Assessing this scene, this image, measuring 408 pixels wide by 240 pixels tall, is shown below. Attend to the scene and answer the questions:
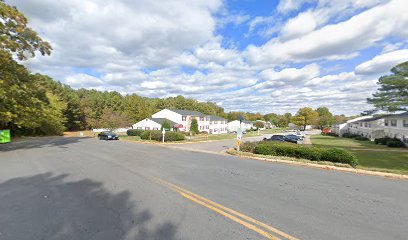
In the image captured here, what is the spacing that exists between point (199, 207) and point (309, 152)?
11.2m

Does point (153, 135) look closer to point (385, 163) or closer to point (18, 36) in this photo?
point (18, 36)

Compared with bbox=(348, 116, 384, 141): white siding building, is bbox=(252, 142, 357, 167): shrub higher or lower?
lower

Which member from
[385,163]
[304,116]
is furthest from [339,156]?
[304,116]

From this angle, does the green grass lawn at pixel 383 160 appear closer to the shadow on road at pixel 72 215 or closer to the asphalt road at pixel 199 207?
the asphalt road at pixel 199 207

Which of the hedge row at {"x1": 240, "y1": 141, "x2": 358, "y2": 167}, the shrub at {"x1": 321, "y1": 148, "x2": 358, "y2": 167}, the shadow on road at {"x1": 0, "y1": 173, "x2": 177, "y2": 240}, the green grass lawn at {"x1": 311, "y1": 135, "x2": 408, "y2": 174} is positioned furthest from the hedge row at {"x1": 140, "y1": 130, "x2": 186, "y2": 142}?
the shadow on road at {"x1": 0, "y1": 173, "x2": 177, "y2": 240}

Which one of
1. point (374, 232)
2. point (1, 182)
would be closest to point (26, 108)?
point (1, 182)

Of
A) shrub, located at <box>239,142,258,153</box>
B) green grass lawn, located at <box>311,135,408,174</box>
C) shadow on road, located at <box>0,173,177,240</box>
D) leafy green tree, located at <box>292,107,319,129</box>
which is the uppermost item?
leafy green tree, located at <box>292,107,319,129</box>

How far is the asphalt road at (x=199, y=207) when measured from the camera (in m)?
4.25

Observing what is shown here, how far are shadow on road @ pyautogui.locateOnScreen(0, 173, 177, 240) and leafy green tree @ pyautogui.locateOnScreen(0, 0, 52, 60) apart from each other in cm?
1426

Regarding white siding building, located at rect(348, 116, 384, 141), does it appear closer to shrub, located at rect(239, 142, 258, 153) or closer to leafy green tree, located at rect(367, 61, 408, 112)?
leafy green tree, located at rect(367, 61, 408, 112)

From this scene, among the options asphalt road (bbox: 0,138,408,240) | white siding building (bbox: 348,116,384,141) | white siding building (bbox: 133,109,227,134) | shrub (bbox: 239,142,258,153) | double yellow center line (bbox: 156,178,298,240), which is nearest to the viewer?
double yellow center line (bbox: 156,178,298,240)

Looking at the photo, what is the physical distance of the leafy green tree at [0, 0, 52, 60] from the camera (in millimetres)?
15985

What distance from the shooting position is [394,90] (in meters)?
29.9

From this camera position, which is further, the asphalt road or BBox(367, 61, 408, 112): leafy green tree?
BBox(367, 61, 408, 112): leafy green tree
